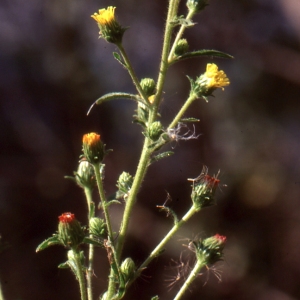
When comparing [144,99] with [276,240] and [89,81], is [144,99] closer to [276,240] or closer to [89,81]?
[89,81]

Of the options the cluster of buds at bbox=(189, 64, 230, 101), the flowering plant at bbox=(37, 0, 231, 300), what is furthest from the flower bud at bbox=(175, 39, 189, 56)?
the cluster of buds at bbox=(189, 64, 230, 101)

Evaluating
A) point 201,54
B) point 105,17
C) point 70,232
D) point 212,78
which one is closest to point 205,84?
point 212,78

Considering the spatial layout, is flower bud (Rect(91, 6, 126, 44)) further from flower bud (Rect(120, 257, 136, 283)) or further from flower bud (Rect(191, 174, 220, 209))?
flower bud (Rect(120, 257, 136, 283))

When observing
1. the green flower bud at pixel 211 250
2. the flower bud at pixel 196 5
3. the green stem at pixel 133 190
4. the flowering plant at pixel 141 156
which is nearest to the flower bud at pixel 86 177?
the flowering plant at pixel 141 156

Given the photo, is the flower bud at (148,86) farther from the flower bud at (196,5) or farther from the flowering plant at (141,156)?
the flower bud at (196,5)

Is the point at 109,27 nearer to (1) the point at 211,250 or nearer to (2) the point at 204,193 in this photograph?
(2) the point at 204,193

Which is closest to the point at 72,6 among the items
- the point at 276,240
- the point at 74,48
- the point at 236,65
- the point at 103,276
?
the point at 74,48

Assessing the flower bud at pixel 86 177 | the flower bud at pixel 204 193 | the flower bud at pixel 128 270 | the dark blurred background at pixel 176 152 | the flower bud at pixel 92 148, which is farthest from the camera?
the dark blurred background at pixel 176 152
